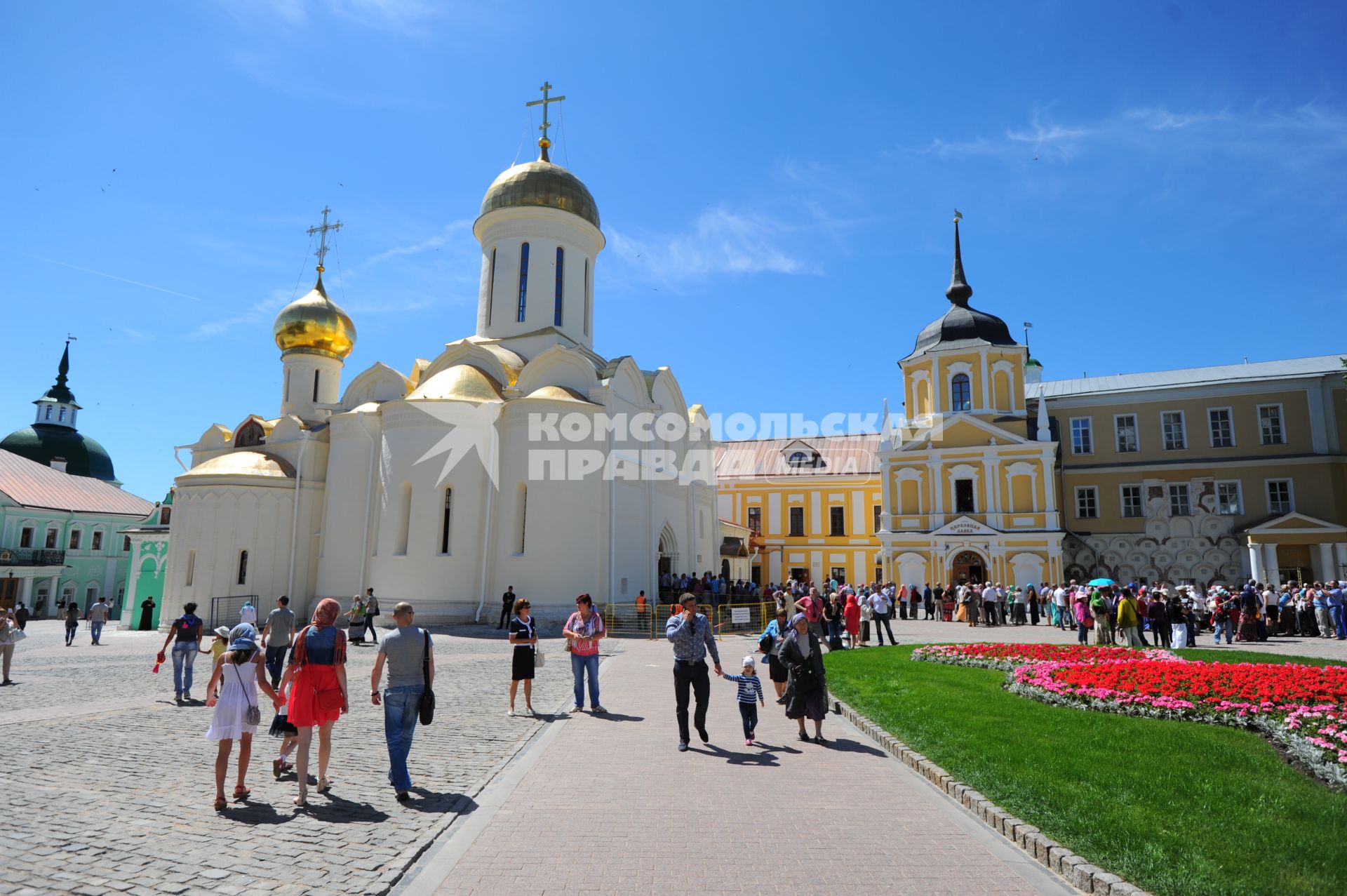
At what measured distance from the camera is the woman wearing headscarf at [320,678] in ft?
Result: 21.2

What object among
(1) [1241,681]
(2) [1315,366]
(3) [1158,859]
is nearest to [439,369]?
(1) [1241,681]

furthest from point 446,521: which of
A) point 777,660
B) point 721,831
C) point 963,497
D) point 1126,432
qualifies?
point 1126,432

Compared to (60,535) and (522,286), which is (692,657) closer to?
(522,286)

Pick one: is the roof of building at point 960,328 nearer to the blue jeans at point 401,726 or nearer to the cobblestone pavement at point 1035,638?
the cobblestone pavement at point 1035,638

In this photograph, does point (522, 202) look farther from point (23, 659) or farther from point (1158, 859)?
point (1158, 859)

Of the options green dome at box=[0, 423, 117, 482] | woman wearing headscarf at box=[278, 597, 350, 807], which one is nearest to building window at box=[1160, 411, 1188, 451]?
woman wearing headscarf at box=[278, 597, 350, 807]

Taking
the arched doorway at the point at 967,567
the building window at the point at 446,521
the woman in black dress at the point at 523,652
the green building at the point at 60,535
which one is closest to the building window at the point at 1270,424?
the arched doorway at the point at 967,567

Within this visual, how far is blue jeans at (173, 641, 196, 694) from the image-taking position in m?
11.1

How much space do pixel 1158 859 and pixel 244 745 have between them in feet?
22.2

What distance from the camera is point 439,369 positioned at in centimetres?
2878

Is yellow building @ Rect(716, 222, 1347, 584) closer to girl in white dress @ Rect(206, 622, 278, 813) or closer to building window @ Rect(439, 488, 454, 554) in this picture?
building window @ Rect(439, 488, 454, 554)

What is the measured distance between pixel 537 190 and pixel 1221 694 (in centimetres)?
2716

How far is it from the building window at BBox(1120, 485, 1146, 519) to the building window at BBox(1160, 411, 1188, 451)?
2.43m

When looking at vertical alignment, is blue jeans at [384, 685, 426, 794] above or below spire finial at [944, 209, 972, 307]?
below
